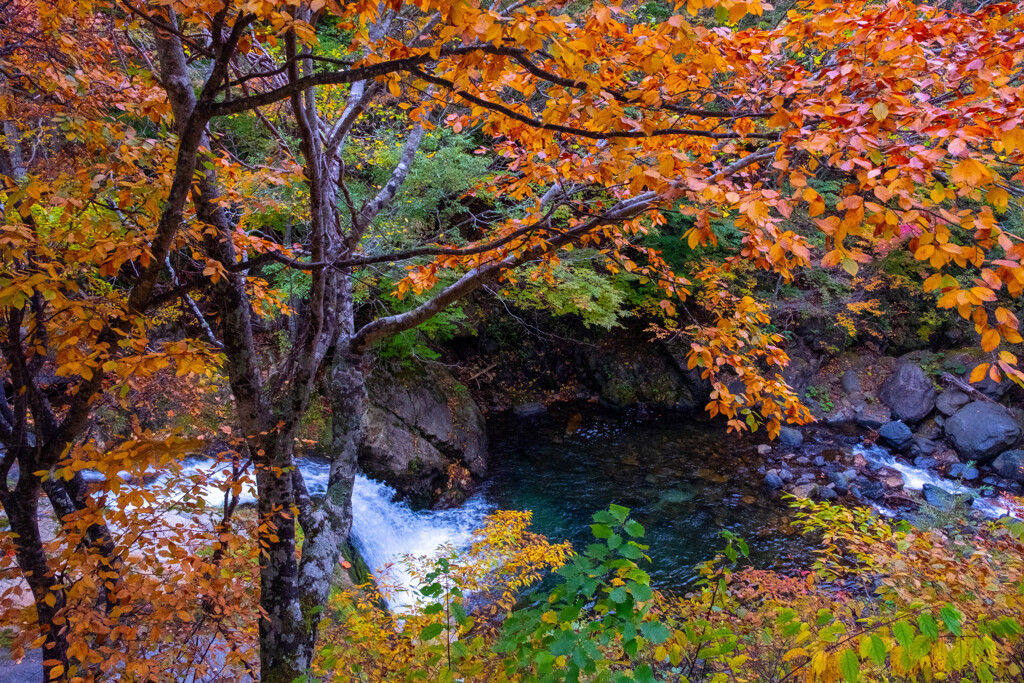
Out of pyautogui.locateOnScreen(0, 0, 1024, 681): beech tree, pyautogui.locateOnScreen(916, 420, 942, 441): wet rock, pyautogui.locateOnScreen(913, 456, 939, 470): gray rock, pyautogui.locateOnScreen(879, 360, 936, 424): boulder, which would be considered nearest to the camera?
pyautogui.locateOnScreen(0, 0, 1024, 681): beech tree

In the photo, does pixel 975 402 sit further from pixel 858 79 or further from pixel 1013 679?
pixel 858 79

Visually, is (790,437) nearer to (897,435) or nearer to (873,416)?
(897,435)

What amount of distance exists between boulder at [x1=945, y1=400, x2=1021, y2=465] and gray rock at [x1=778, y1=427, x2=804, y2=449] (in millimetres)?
3346

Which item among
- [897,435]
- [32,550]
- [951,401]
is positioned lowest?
[897,435]

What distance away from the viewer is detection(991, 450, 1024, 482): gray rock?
421 inches

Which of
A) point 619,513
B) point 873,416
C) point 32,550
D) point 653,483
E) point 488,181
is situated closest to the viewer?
point 619,513

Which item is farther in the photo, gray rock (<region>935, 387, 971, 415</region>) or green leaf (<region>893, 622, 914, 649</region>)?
gray rock (<region>935, 387, 971, 415</region>)

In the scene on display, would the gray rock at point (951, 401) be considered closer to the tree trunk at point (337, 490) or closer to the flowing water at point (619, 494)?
the flowing water at point (619, 494)

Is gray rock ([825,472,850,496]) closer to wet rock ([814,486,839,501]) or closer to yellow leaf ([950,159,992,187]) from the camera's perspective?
wet rock ([814,486,839,501])

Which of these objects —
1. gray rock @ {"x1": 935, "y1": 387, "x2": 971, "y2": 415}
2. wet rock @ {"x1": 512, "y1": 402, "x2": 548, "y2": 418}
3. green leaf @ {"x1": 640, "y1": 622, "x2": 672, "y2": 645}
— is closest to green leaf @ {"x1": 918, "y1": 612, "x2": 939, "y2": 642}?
green leaf @ {"x1": 640, "y1": 622, "x2": 672, "y2": 645}

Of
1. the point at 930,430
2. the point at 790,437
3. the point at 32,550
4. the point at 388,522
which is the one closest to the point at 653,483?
the point at 790,437

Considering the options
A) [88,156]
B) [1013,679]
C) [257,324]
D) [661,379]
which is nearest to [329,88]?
A: [88,156]

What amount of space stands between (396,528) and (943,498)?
33.6 feet

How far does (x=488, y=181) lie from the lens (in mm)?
4059
